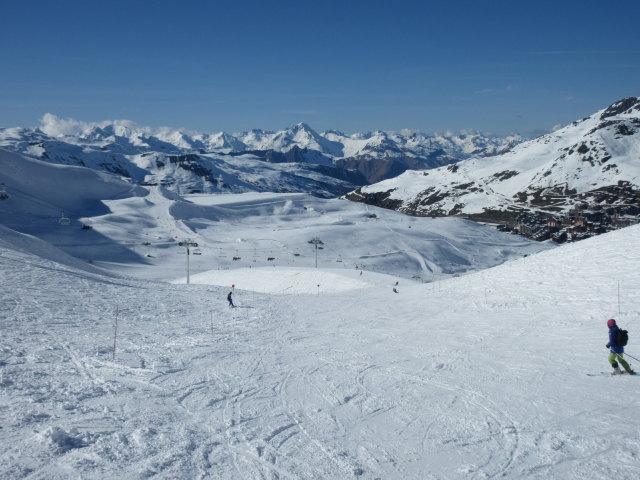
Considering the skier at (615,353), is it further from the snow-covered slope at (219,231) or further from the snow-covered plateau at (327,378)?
the snow-covered slope at (219,231)

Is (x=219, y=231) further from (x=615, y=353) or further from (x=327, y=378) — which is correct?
(x=615, y=353)

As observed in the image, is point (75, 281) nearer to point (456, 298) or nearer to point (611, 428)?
point (456, 298)

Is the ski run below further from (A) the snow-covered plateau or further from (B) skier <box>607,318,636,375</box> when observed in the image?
(B) skier <box>607,318,636,375</box>

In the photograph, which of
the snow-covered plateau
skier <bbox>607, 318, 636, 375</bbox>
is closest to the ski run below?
the snow-covered plateau

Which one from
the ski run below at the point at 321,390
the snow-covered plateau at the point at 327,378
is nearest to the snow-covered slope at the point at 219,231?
the snow-covered plateau at the point at 327,378

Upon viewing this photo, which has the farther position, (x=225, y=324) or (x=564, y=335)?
(x=225, y=324)

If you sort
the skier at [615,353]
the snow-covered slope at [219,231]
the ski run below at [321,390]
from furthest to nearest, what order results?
the snow-covered slope at [219,231], the skier at [615,353], the ski run below at [321,390]

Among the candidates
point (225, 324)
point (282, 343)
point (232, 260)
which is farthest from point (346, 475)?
point (232, 260)
